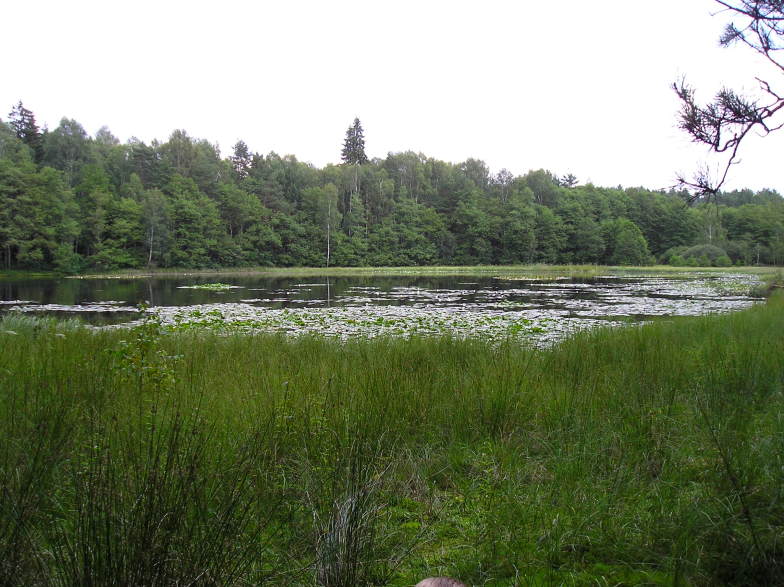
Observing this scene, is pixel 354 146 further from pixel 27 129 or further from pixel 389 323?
pixel 389 323

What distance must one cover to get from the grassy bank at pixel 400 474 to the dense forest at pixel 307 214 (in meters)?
47.8

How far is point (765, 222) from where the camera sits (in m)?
66.6

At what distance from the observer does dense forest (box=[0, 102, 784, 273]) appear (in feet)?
149

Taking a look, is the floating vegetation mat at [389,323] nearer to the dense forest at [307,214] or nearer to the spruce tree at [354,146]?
the dense forest at [307,214]

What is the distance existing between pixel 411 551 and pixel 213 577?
805 millimetres

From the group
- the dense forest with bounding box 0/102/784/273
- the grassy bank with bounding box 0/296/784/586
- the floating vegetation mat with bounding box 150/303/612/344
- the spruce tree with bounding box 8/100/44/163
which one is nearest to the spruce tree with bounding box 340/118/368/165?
the dense forest with bounding box 0/102/784/273

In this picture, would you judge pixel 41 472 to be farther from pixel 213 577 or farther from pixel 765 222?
pixel 765 222

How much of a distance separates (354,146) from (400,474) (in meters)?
83.7

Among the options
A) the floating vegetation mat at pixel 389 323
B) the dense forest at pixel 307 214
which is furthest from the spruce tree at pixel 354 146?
the floating vegetation mat at pixel 389 323

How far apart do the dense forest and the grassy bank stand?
4781 centimetres

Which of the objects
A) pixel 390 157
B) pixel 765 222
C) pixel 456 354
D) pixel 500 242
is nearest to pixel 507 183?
pixel 500 242

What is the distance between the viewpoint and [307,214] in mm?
64562

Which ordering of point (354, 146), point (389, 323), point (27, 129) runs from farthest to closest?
point (354, 146)
point (27, 129)
point (389, 323)

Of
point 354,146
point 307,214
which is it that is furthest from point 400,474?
point 354,146
